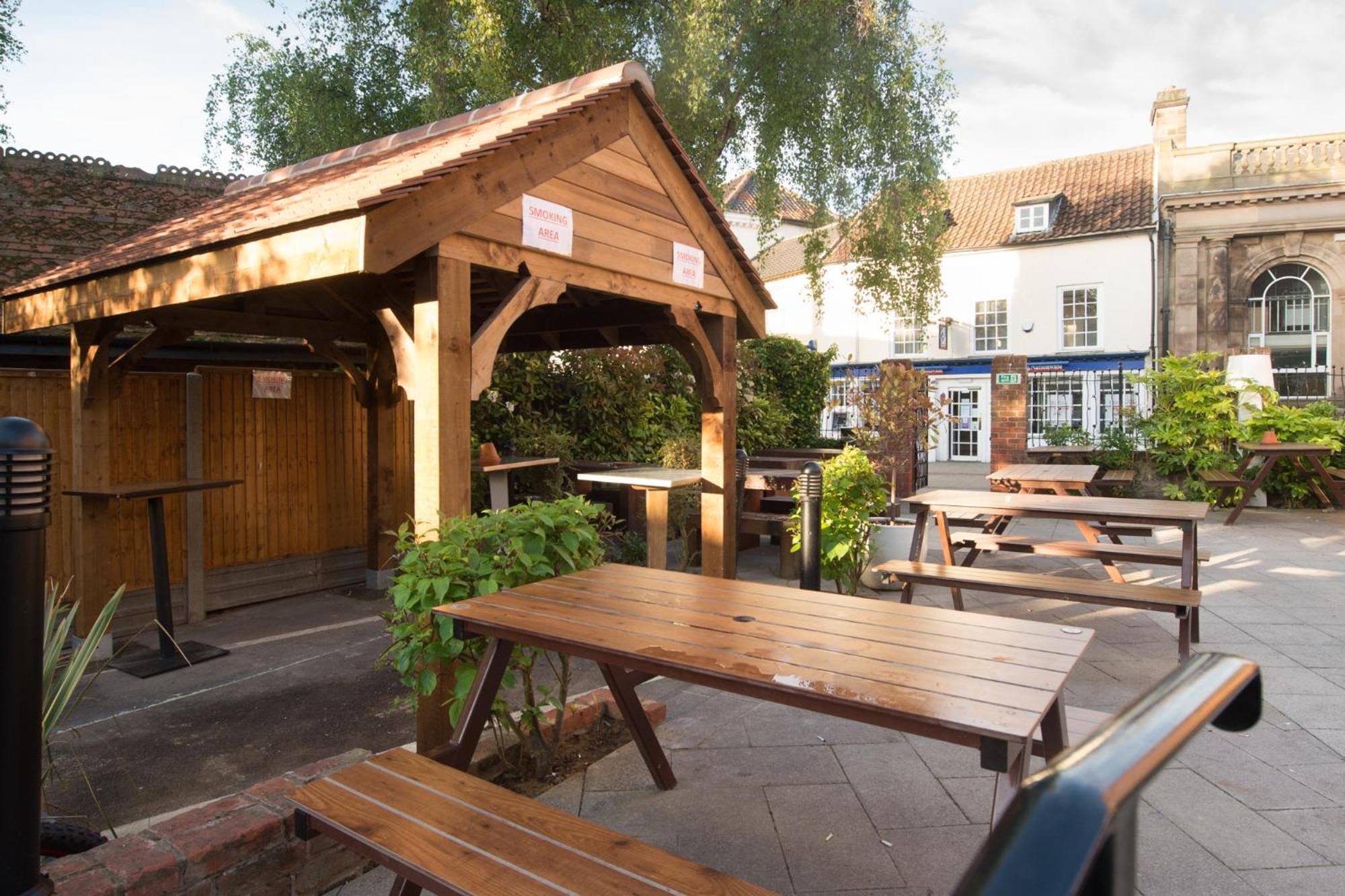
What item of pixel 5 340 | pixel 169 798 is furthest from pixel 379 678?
pixel 5 340

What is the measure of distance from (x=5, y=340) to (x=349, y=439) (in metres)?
2.57

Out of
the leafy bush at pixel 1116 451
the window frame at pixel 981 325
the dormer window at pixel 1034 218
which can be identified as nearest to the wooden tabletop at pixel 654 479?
the leafy bush at pixel 1116 451

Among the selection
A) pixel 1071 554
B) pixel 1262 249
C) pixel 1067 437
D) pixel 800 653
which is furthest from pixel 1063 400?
pixel 800 653

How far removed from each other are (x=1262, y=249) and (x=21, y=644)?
2246cm

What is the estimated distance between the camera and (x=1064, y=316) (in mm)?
21984

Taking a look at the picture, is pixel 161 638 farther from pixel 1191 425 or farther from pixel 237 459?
pixel 1191 425

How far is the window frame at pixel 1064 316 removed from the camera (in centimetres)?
2119

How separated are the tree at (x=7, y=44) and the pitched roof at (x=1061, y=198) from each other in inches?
620

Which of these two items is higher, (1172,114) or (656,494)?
(1172,114)

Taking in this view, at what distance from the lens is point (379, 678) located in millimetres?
4898

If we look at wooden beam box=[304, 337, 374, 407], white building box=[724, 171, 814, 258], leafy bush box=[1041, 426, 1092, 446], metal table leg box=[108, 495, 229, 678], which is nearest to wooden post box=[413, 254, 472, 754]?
metal table leg box=[108, 495, 229, 678]

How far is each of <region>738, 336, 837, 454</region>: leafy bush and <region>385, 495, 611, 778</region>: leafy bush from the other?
8.98 metres

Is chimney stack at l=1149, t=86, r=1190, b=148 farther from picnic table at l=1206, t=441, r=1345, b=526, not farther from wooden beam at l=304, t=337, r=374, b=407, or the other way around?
wooden beam at l=304, t=337, r=374, b=407

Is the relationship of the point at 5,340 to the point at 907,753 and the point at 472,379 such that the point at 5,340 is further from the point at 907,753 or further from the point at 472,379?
the point at 907,753
